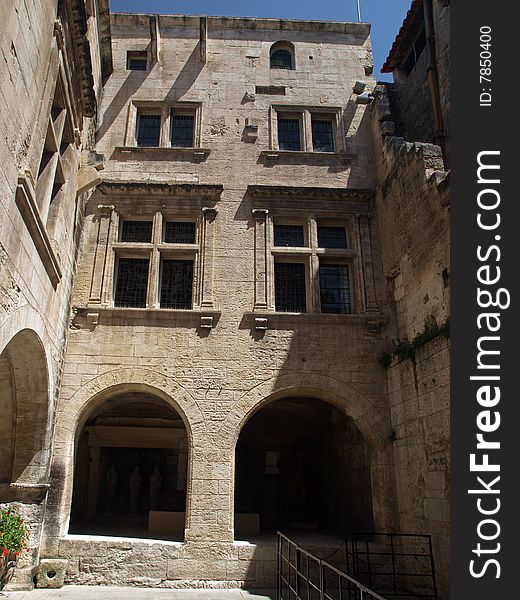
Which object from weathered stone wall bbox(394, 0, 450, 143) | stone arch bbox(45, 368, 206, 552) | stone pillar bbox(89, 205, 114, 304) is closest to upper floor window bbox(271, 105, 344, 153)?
weathered stone wall bbox(394, 0, 450, 143)

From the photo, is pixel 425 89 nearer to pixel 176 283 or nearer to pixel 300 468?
pixel 176 283

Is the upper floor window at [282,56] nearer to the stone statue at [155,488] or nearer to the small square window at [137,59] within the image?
the small square window at [137,59]

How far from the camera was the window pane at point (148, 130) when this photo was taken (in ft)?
38.2

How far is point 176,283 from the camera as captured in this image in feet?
33.7

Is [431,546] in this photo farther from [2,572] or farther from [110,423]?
[110,423]

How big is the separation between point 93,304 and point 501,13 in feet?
25.0

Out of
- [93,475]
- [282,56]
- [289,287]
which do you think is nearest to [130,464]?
[93,475]

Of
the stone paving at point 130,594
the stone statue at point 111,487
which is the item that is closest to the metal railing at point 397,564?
the stone paving at point 130,594

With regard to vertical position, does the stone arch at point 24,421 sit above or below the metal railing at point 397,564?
above

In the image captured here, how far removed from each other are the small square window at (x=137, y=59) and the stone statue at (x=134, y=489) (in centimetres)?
941

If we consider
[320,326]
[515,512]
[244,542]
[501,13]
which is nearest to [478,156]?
[501,13]

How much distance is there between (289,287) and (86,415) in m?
4.45

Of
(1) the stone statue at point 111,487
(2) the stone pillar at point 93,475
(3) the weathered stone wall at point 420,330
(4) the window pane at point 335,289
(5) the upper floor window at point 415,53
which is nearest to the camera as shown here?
(3) the weathered stone wall at point 420,330

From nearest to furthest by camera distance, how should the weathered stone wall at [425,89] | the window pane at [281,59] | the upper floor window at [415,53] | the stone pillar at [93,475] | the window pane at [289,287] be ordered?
the weathered stone wall at [425,89] < the window pane at [289,287] < the stone pillar at [93,475] < the upper floor window at [415,53] < the window pane at [281,59]
